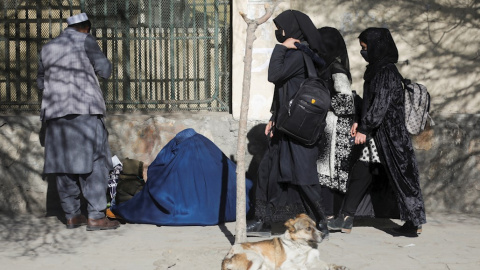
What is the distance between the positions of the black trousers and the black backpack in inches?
25.2

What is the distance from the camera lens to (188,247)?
19.1 feet

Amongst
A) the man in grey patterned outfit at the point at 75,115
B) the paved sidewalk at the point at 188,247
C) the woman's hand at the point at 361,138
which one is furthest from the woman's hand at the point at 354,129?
the man in grey patterned outfit at the point at 75,115

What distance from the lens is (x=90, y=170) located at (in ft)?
21.3

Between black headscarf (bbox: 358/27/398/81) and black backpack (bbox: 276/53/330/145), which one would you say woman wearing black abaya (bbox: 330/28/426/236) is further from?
black backpack (bbox: 276/53/330/145)

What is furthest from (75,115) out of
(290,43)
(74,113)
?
(290,43)

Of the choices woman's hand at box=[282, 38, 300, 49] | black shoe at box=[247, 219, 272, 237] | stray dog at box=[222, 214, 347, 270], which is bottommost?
black shoe at box=[247, 219, 272, 237]

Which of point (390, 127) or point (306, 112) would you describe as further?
point (390, 127)

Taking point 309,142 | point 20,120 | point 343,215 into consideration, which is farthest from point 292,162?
point 20,120

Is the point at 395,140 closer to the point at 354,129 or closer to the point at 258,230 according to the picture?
the point at 354,129

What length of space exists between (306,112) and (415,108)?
3.31 feet

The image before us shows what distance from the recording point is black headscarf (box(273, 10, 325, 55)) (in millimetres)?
5996

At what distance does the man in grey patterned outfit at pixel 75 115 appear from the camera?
6.45 m

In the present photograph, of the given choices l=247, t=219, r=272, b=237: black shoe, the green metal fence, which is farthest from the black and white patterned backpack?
the green metal fence

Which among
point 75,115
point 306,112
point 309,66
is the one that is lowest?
point 75,115
